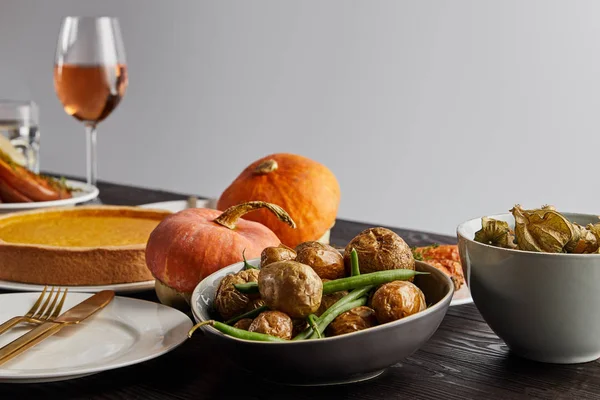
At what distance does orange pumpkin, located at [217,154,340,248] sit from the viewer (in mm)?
1301

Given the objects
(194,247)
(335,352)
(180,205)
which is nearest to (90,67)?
(180,205)

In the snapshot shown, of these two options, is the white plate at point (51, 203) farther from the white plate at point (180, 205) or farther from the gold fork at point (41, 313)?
the gold fork at point (41, 313)

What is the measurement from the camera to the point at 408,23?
3793 millimetres

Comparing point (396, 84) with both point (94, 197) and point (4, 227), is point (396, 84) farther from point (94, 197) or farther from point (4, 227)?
point (4, 227)

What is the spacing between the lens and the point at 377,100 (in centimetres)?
401

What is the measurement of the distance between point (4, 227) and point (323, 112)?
297 cm

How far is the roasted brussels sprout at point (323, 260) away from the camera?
0.83 meters

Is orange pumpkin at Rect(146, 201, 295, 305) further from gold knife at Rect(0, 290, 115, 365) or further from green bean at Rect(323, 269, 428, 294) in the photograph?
green bean at Rect(323, 269, 428, 294)

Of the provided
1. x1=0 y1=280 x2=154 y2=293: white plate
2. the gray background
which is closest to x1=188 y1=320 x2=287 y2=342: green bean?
x1=0 y1=280 x2=154 y2=293: white plate

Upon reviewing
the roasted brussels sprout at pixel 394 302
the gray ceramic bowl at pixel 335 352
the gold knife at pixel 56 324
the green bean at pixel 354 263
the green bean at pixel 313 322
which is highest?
the green bean at pixel 354 263

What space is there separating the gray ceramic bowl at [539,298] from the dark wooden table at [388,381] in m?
0.02

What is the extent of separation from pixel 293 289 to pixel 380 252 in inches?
5.4

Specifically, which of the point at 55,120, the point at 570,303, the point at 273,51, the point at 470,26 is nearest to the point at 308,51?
the point at 273,51

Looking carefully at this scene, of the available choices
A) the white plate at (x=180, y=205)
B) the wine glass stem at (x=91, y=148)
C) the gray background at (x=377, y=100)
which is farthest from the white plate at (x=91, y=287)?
the gray background at (x=377, y=100)
